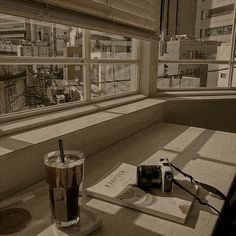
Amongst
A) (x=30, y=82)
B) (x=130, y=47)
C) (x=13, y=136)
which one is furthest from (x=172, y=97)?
(x=13, y=136)

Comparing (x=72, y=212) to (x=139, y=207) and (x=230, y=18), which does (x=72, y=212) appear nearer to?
(x=139, y=207)

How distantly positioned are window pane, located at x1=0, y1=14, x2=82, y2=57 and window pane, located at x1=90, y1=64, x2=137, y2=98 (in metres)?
0.28

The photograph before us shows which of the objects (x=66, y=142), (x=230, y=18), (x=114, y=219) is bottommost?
(x=114, y=219)

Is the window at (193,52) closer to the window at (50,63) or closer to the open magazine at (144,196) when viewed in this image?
the window at (50,63)

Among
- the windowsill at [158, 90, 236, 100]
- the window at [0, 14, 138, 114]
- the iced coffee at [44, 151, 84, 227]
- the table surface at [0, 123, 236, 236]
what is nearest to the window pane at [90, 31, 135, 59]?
the window at [0, 14, 138, 114]

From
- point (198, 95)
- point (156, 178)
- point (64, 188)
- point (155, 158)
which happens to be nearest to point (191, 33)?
point (198, 95)

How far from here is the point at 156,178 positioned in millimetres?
911

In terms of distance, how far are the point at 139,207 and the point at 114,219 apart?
92 millimetres

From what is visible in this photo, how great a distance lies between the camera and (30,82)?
1.53m

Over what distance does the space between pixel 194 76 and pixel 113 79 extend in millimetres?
1114

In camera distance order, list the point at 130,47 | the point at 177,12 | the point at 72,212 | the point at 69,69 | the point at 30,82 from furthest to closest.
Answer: the point at 177,12, the point at 130,47, the point at 69,69, the point at 30,82, the point at 72,212

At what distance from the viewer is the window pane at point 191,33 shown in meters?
2.53

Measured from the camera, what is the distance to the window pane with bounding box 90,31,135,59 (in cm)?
177

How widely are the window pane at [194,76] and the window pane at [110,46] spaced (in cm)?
57
